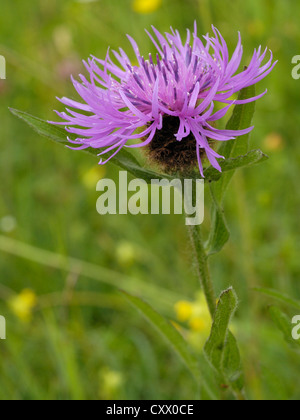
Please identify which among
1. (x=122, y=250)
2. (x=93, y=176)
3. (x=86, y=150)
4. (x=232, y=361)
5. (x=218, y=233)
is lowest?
(x=232, y=361)

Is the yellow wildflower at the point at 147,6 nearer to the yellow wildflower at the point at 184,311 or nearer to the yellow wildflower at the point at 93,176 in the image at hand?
the yellow wildflower at the point at 93,176

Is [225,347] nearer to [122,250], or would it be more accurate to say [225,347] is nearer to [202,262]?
[202,262]

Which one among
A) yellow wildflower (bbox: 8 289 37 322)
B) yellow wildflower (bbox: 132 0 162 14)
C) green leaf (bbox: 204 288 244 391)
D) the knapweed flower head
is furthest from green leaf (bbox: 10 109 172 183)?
yellow wildflower (bbox: 132 0 162 14)

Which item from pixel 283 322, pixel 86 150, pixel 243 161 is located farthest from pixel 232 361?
pixel 86 150

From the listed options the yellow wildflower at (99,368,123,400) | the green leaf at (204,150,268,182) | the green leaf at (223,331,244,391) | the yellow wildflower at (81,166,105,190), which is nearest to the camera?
the green leaf at (204,150,268,182)

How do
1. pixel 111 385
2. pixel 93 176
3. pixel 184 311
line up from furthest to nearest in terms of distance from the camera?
pixel 93 176, pixel 184 311, pixel 111 385

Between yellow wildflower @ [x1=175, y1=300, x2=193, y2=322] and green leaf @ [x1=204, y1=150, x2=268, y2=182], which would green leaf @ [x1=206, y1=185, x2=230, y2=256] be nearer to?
green leaf @ [x1=204, y1=150, x2=268, y2=182]

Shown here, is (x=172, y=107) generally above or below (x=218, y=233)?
above
